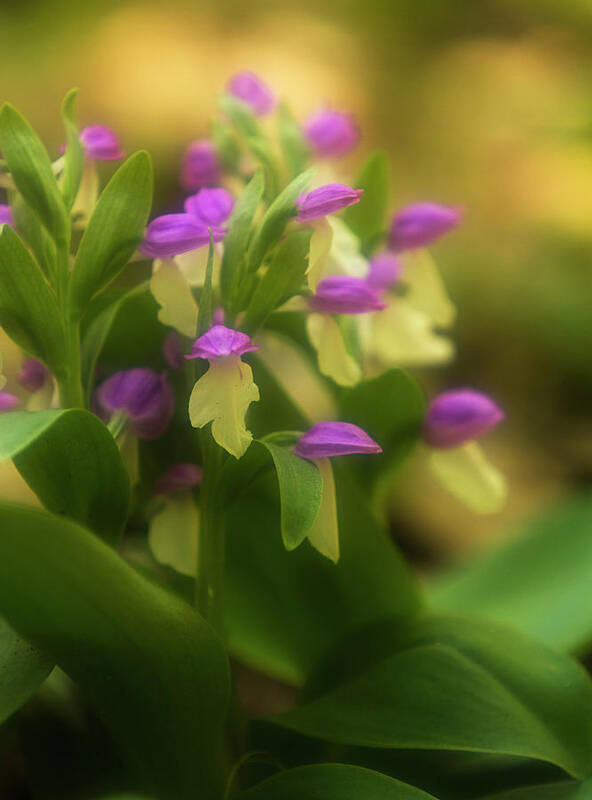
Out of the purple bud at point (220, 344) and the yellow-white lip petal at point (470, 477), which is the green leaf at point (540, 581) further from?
the purple bud at point (220, 344)

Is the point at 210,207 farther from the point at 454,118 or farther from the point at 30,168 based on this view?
the point at 454,118

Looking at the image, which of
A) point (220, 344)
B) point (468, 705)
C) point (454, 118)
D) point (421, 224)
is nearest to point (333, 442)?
point (220, 344)

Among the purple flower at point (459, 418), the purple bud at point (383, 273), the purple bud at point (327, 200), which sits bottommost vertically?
the purple flower at point (459, 418)

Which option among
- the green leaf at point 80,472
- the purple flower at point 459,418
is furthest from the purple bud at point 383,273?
the green leaf at point 80,472

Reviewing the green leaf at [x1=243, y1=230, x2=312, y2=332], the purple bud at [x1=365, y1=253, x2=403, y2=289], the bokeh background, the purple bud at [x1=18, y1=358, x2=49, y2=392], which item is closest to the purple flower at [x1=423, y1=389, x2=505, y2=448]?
the purple bud at [x1=365, y1=253, x2=403, y2=289]

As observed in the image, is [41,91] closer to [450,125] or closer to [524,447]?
[450,125]

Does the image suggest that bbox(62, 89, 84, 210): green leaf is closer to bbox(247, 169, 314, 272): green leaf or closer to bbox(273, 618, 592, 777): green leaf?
bbox(247, 169, 314, 272): green leaf
